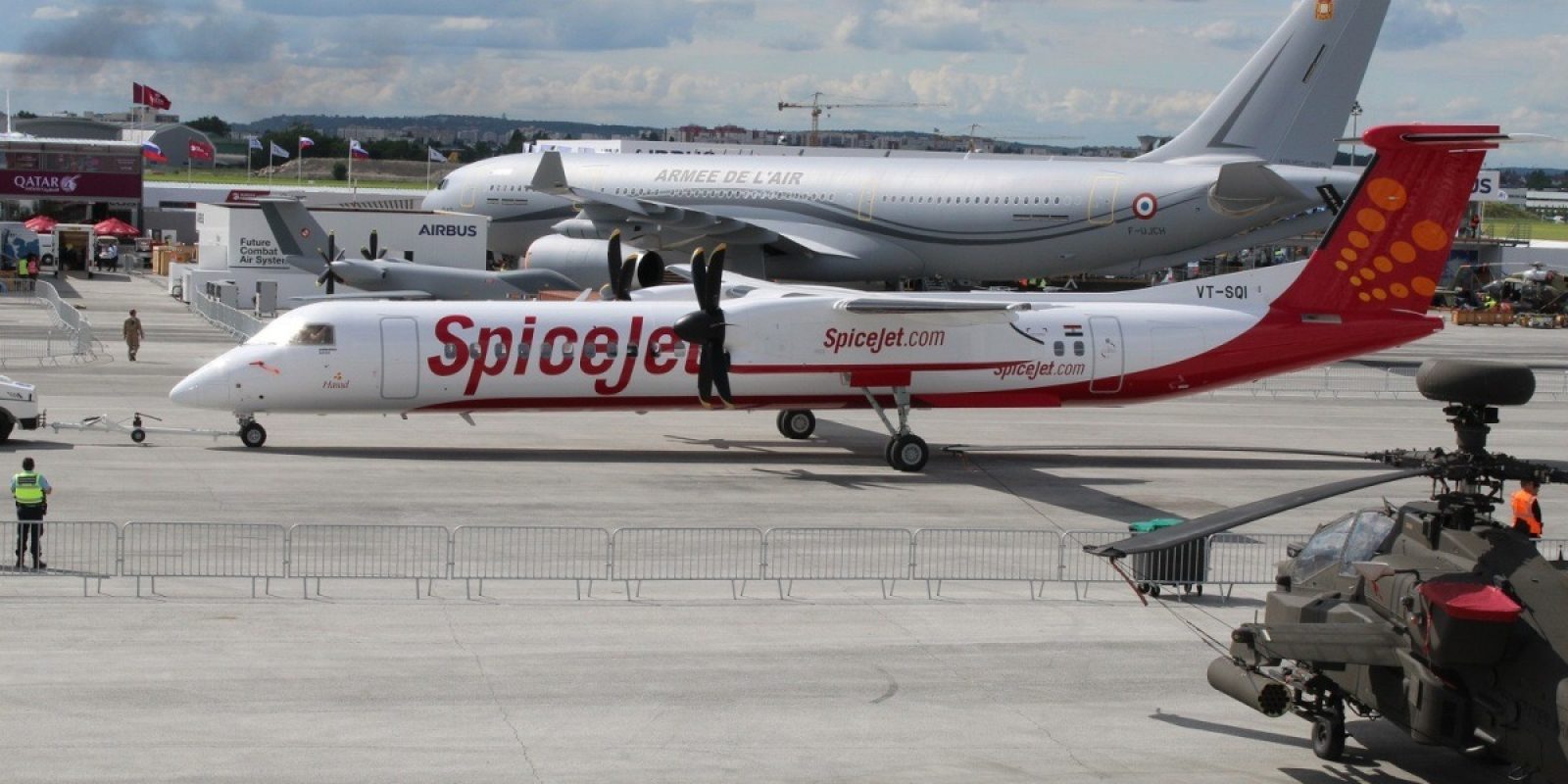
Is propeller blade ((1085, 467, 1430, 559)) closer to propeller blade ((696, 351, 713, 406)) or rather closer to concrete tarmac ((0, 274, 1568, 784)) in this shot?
concrete tarmac ((0, 274, 1568, 784))

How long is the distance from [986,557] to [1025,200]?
95.7ft

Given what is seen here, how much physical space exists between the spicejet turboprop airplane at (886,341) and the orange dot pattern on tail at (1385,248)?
25 millimetres

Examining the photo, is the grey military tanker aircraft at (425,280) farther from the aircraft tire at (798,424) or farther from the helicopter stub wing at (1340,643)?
the helicopter stub wing at (1340,643)

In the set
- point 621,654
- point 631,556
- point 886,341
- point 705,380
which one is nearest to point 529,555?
point 631,556

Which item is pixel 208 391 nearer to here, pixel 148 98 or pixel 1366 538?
pixel 1366 538

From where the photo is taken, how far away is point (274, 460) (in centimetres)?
2614

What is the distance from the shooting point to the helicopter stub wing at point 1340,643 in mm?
11523

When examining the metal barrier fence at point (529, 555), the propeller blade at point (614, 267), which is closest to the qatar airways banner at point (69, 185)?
the propeller blade at point (614, 267)

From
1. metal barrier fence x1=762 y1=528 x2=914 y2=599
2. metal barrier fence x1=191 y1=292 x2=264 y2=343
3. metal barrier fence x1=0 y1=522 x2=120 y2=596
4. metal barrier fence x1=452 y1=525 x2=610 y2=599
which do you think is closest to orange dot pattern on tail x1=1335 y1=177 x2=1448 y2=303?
metal barrier fence x1=762 y1=528 x2=914 y2=599

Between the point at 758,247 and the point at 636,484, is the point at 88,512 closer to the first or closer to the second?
the point at 636,484

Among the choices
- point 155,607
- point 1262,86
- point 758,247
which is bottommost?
point 155,607

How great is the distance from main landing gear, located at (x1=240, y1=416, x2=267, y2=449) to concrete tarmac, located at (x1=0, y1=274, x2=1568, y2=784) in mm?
423

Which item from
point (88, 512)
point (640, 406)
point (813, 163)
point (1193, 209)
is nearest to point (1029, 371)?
point (640, 406)

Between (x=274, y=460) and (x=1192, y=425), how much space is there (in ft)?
61.7
